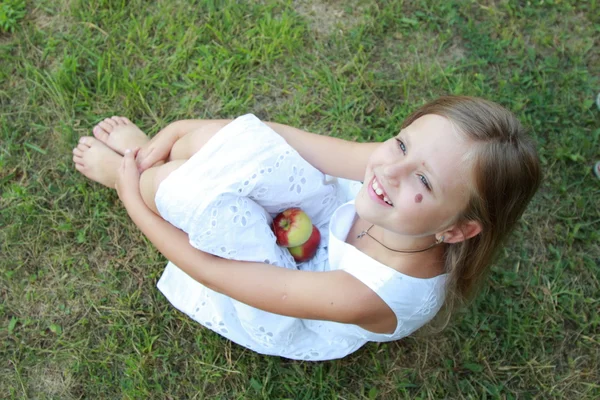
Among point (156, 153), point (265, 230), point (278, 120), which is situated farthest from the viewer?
point (278, 120)

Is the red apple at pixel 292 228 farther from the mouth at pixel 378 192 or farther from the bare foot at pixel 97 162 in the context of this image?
the bare foot at pixel 97 162

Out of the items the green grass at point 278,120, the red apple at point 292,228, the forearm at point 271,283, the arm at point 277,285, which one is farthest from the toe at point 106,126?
the red apple at point 292,228

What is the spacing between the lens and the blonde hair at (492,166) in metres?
1.67

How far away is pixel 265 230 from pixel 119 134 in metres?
1.18

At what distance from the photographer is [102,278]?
274cm

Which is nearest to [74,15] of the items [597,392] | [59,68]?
[59,68]

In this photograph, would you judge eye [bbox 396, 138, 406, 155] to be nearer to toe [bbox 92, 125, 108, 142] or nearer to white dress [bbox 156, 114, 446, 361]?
white dress [bbox 156, 114, 446, 361]


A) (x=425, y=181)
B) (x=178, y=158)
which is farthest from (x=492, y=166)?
(x=178, y=158)

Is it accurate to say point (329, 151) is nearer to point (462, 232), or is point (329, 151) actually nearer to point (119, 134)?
point (462, 232)

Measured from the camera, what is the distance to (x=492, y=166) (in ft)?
5.45

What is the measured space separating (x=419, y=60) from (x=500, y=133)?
1.70 metres

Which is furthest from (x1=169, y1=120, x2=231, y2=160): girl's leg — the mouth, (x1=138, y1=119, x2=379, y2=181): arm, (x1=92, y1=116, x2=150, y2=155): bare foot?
the mouth

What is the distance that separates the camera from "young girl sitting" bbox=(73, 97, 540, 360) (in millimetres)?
1696

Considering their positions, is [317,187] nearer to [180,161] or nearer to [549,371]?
[180,161]
